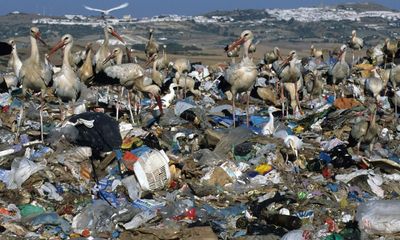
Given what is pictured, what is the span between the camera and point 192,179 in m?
10.4

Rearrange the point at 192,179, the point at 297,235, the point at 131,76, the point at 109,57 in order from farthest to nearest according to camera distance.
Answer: the point at 109,57 < the point at 131,76 < the point at 192,179 < the point at 297,235

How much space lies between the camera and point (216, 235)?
27.3ft

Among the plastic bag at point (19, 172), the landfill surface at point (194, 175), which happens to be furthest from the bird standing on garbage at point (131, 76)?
the plastic bag at point (19, 172)

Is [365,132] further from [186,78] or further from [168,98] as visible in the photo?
[186,78]

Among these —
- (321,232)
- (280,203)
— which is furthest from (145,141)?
(321,232)

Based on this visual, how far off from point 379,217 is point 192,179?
2.90 meters

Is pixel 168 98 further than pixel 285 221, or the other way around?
pixel 168 98

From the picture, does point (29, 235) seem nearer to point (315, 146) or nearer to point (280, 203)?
point (280, 203)

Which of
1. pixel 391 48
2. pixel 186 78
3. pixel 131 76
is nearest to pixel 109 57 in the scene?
pixel 131 76

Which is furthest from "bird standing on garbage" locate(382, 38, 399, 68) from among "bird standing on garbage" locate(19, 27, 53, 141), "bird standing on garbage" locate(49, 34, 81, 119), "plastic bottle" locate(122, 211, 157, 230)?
"plastic bottle" locate(122, 211, 157, 230)

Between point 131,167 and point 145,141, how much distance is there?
1.57 metres

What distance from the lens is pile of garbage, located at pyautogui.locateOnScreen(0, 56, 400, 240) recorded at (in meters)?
8.59

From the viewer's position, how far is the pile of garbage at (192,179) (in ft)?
28.2

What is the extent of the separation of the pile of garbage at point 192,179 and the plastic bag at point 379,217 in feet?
0.04
